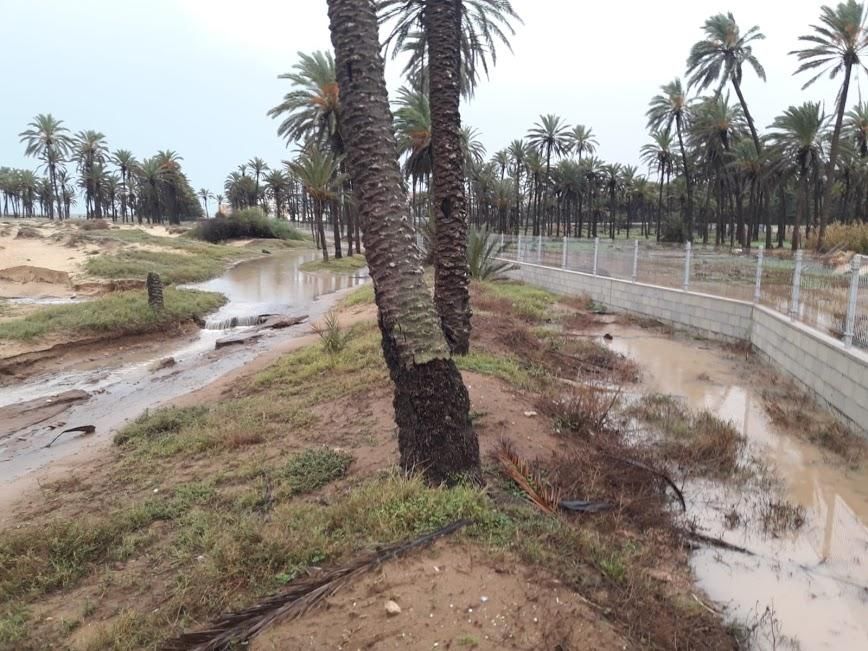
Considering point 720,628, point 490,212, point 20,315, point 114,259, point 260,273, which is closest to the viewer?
point 720,628

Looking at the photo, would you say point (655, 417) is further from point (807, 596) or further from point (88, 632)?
point (88, 632)

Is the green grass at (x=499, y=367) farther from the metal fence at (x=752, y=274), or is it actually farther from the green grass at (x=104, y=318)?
the green grass at (x=104, y=318)

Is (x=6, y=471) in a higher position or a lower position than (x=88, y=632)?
lower

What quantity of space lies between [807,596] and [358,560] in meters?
3.01

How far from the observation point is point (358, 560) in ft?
9.88

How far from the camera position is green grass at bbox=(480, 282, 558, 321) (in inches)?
573

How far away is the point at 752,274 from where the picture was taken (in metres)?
11.5

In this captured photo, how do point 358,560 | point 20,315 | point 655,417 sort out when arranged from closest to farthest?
point 358,560
point 655,417
point 20,315

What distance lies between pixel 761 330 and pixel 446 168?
7044 millimetres

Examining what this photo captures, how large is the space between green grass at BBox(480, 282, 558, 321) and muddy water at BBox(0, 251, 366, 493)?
5.73 meters

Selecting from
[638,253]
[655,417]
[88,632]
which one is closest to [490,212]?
[638,253]

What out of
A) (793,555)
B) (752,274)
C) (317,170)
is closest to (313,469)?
(793,555)

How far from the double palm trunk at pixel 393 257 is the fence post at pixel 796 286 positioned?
7824 mm

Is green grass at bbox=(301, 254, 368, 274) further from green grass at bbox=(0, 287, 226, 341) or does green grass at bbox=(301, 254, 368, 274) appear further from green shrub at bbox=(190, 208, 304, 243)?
green shrub at bbox=(190, 208, 304, 243)
